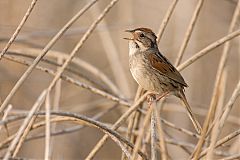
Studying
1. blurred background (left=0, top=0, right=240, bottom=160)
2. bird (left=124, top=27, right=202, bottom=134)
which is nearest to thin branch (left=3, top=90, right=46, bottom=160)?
bird (left=124, top=27, right=202, bottom=134)

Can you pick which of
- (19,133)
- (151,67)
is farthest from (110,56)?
(19,133)

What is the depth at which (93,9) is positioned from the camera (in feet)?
17.0

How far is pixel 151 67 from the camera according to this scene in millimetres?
4207

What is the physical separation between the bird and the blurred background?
0.65 metres

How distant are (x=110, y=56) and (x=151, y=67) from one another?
855 mm

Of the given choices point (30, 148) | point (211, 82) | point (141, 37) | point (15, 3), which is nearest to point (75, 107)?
point (30, 148)

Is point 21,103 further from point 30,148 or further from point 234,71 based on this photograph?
point 234,71

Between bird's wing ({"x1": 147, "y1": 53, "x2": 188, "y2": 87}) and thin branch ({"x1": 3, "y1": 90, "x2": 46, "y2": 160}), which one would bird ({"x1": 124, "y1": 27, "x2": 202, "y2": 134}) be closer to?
bird's wing ({"x1": 147, "y1": 53, "x2": 188, "y2": 87})

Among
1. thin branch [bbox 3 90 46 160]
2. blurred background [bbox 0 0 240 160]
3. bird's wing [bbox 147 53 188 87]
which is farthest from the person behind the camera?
blurred background [bbox 0 0 240 160]

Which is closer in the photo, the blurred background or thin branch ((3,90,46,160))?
thin branch ((3,90,46,160))

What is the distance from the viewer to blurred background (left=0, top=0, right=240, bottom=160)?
5305mm

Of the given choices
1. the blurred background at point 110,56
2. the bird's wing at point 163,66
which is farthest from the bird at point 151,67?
the blurred background at point 110,56

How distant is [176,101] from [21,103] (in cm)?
161

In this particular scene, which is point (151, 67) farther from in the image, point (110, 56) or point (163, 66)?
point (110, 56)
